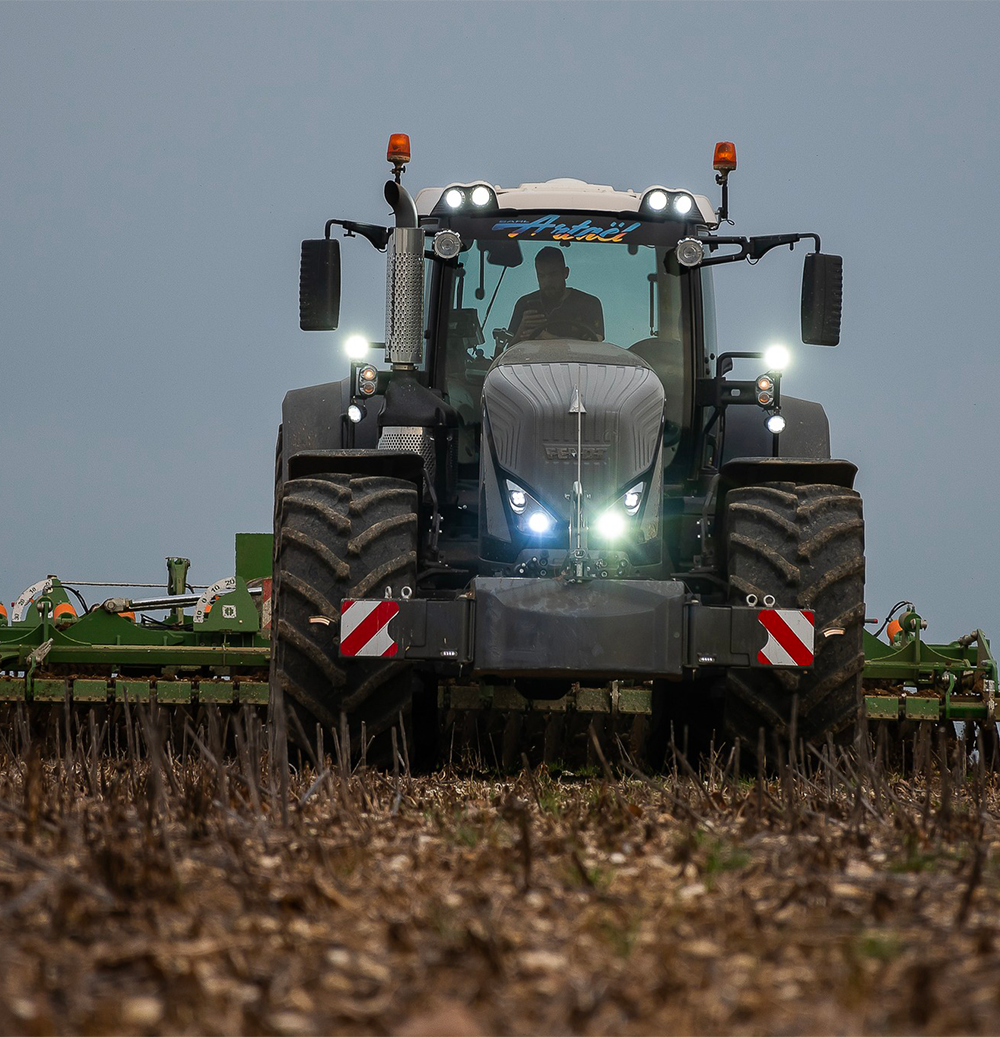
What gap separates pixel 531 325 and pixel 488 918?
15.9ft


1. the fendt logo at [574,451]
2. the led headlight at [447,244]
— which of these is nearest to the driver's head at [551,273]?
the led headlight at [447,244]

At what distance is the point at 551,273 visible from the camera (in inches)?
301

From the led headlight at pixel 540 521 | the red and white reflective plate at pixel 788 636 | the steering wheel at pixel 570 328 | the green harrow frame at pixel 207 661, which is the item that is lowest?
the green harrow frame at pixel 207 661

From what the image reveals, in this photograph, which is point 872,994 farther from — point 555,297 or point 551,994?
point 555,297

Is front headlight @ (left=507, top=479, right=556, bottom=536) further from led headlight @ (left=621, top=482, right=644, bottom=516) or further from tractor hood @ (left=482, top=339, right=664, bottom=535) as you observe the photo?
led headlight @ (left=621, top=482, right=644, bottom=516)

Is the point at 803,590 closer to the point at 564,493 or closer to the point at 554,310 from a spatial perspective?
the point at 564,493

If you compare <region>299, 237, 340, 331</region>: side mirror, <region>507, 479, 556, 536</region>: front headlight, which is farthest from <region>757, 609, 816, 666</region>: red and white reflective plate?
<region>299, 237, 340, 331</region>: side mirror

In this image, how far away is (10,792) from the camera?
16.4 feet

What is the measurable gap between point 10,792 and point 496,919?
247cm

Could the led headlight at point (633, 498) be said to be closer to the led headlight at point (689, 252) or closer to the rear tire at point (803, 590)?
the rear tire at point (803, 590)

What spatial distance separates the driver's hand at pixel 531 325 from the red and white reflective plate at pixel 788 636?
2116 millimetres

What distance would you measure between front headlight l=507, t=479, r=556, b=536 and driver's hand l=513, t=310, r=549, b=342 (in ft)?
3.52

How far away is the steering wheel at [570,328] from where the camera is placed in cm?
750

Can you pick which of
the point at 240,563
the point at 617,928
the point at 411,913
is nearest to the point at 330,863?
the point at 411,913
